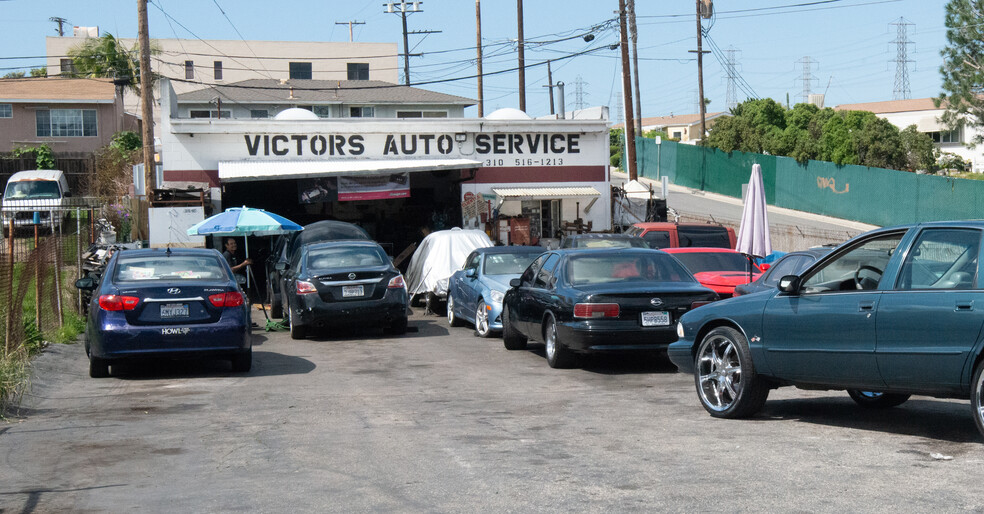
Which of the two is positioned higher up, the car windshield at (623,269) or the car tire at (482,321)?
the car windshield at (623,269)

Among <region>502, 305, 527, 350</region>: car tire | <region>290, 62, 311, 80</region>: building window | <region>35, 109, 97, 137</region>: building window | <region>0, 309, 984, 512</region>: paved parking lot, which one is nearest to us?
<region>0, 309, 984, 512</region>: paved parking lot

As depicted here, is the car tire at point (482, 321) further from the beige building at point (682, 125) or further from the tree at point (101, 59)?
the beige building at point (682, 125)

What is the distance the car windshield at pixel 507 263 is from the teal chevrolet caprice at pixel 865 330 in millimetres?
7878

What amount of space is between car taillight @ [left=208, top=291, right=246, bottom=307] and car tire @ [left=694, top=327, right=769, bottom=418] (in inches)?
228

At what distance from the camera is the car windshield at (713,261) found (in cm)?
1664

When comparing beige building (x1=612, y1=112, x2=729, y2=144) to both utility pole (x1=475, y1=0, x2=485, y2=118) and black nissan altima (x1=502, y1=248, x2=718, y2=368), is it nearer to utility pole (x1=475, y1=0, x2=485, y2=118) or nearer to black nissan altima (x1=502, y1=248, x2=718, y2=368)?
utility pole (x1=475, y1=0, x2=485, y2=118)

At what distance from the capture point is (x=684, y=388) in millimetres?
10648

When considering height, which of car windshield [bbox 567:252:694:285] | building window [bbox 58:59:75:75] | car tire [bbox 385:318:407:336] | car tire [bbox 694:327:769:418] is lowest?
car tire [bbox 385:318:407:336]

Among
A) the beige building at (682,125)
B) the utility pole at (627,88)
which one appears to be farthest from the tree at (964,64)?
the beige building at (682,125)

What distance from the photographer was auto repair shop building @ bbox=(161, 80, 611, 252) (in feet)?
88.1

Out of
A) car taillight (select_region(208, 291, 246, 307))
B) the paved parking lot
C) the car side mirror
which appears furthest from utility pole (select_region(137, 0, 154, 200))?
the car side mirror

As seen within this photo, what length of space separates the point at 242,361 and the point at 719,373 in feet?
20.4

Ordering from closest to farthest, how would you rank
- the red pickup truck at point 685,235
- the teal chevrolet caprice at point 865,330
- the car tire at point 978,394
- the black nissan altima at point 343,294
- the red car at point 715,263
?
1. the car tire at point 978,394
2. the teal chevrolet caprice at point 865,330
3. the red car at point 715,263
4. the black nissan altima at point 343,294
5. the red pickup truck at point 685,235

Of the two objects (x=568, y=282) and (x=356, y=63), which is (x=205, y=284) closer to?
(x=568, y=282)
